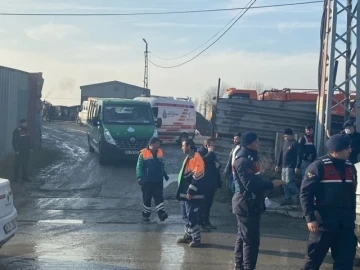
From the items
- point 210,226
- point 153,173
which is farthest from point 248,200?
point 153,173

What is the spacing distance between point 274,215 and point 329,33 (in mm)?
4618

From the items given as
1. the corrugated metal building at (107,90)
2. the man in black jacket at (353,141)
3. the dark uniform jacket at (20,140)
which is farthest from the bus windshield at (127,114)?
the corrugated metal building at (107,90)

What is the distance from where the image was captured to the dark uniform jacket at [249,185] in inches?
295

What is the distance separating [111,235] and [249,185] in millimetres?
3839

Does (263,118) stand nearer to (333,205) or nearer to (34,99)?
(34,99)

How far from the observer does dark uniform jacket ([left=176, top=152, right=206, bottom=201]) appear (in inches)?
374

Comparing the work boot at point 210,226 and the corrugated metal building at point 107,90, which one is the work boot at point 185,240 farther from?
the corrugated metal building at point 107,90

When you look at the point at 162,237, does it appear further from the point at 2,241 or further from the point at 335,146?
the point at 335,146

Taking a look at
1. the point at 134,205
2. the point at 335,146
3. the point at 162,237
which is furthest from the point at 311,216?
the point at 134,205

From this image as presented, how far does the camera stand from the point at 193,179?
9.53m

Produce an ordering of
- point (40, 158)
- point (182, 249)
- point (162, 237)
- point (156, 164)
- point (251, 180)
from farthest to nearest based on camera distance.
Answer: point (40, 158)
point (156, 164)
point (162, 237)
point (182, 249)
point (251, 180)

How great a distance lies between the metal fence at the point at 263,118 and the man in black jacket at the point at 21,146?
514cm

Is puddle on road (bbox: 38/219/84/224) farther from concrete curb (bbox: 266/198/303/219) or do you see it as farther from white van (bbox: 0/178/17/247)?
concrete curb (bbox: 266/198/303/219)

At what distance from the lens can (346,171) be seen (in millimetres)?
6551
